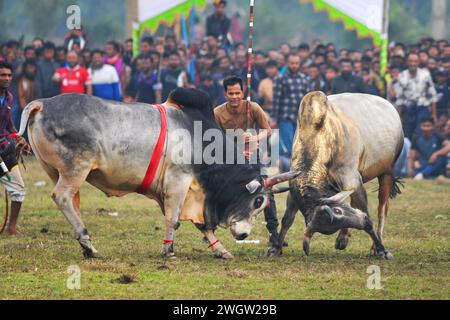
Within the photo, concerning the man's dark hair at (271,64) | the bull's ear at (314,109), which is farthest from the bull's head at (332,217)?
the man's dark hair at (271,64)

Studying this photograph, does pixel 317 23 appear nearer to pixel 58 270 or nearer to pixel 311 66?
pixel 311 66

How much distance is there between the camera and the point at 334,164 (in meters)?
11.1

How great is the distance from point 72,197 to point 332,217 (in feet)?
Result: 8.51

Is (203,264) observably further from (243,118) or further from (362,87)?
(362,87)

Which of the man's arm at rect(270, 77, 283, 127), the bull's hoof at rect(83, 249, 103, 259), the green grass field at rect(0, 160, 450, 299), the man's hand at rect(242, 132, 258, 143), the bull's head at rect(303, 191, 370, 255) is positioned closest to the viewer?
the green grass field at rect(0, 160, 450, 299)

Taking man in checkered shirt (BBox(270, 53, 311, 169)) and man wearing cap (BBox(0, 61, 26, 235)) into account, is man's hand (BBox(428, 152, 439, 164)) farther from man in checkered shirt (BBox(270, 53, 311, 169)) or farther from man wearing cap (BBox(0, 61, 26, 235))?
man wearing cap (BBox(0, 61, 26, 235))

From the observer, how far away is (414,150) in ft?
65.9

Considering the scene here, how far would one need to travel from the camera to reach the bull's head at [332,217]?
1059cm

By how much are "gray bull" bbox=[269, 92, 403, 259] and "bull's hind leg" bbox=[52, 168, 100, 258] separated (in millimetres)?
1949

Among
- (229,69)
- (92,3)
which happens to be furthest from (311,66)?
(92,3)

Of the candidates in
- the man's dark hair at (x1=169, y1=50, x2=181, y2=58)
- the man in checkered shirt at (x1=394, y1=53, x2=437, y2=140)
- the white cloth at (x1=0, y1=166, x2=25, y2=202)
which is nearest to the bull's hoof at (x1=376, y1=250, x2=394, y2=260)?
the white cloth at (x1=0, y1=166, x2=25, y2=202)

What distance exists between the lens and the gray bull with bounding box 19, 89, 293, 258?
35.5ft

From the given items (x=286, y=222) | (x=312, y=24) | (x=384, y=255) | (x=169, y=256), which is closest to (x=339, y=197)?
(x=286, y=222)

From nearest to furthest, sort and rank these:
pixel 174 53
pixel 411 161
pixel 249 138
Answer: pixel 249 138 → pixel 411 161 → pixel 174 53
